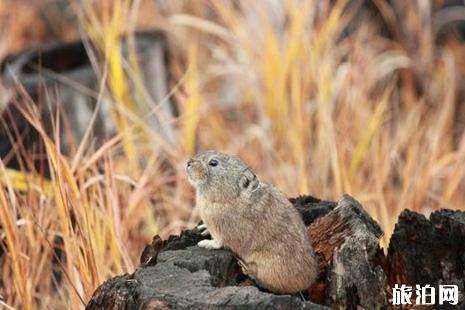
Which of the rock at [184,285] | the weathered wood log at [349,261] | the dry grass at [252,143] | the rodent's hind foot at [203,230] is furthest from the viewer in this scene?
the dry grass at [252,143]

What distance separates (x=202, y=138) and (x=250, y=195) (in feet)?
8.08

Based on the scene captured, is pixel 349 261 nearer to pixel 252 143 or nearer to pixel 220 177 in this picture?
pixel 220 177

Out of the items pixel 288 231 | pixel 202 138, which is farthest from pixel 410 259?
pixel 202 138

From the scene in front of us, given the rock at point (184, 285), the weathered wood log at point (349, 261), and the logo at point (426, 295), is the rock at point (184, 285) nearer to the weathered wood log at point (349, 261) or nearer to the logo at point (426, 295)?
the weathered wood log at point (349, 261)

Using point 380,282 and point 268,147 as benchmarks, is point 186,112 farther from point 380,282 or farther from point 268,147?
point 380,282

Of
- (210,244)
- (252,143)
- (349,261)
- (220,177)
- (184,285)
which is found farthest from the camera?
(252,143)

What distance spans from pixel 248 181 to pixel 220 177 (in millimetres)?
80

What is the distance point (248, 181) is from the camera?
2600 millimetres

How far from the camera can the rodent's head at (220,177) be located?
261 centimetres

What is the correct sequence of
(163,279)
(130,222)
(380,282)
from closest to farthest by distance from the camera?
1. (163,279)
2. (380,282)
3. (130,222)

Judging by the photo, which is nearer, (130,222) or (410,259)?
(410,259)

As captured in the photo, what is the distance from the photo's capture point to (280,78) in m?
4.55

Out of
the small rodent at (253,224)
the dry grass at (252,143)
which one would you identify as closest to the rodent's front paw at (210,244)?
the small rodent at (253,224)

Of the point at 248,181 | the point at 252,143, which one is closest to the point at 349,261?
the point at 248,181
